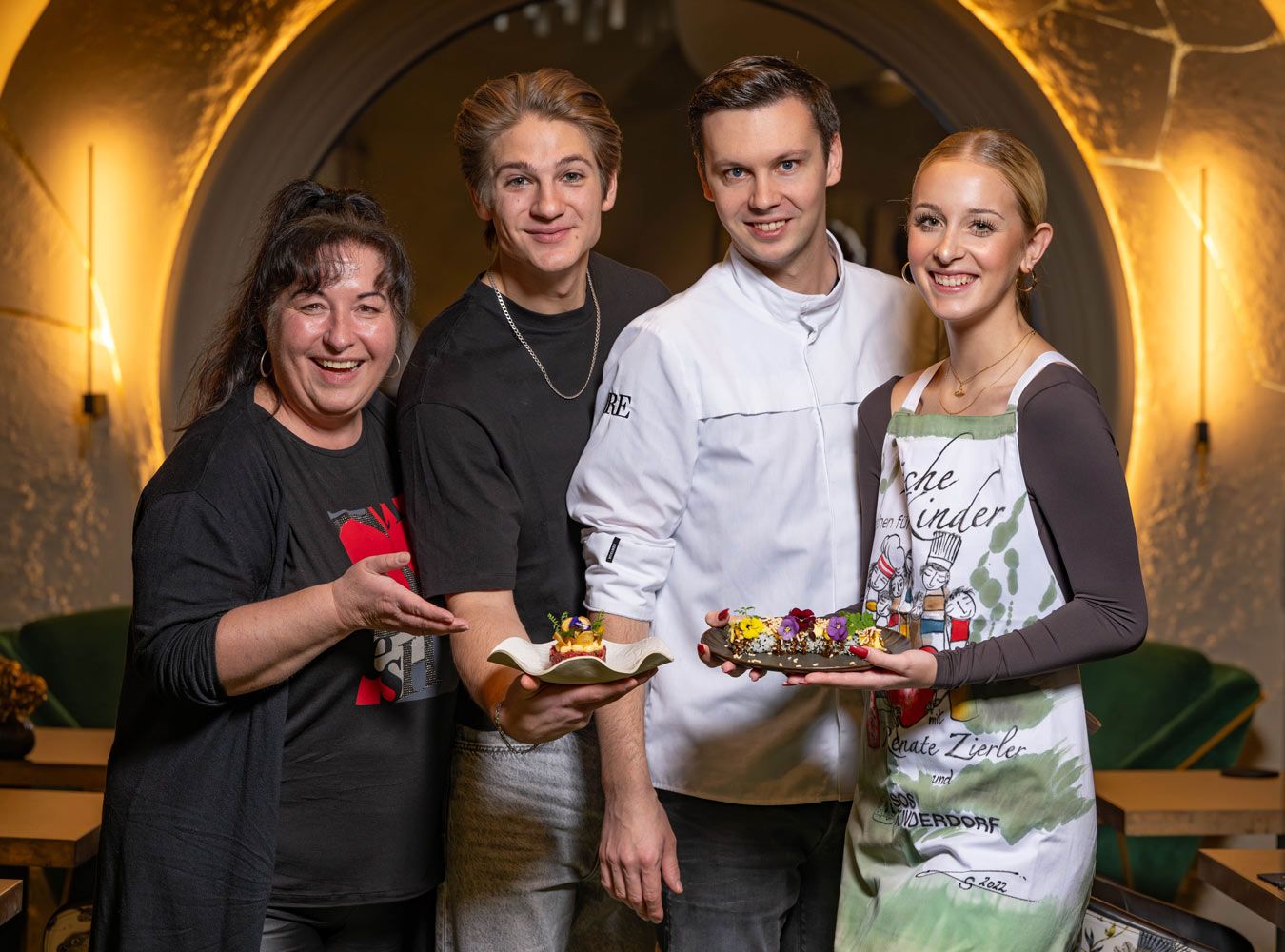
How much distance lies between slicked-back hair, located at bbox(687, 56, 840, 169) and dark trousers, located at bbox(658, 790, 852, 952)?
103cm

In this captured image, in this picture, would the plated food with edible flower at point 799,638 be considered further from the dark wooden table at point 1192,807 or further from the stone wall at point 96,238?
the stone wall at point 96,238

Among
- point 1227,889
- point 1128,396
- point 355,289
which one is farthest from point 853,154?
point 355,289

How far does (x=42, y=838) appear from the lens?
115 inches

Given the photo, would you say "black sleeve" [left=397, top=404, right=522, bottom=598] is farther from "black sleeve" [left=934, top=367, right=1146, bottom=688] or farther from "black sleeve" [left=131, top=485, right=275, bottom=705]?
"black sleeve" [left=934, top=367, right=1146, bottom=688]

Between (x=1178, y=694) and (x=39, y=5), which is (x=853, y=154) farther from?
(x=39, y=5)

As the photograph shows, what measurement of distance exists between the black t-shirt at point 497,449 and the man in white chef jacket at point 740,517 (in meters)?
0.07

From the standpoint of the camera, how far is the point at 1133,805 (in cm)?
346

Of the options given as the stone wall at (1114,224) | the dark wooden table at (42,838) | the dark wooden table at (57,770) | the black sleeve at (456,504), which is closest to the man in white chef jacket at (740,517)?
the black sleeve at (456,504)

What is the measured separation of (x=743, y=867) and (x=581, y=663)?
0.61m

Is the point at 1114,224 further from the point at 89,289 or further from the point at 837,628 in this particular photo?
the point at 89,289

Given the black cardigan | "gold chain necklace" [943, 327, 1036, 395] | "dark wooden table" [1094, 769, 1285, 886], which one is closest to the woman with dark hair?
the black cardigan

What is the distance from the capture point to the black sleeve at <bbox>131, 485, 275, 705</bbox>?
5.69 feet

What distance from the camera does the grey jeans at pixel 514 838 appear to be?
212 centimetres

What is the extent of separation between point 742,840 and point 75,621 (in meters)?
3.61
